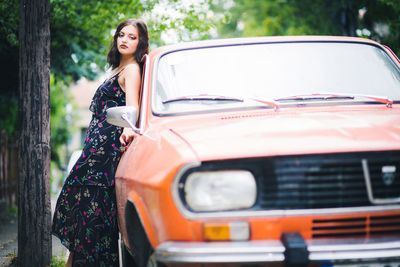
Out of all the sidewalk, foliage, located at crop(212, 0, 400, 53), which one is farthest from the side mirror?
foliage, located at crop(212, 0, 400, 53)

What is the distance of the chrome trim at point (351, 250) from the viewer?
2.53 meters

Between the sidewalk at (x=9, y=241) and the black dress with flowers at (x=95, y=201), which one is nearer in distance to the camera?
the black dress with flowers at (x=95, y=201)

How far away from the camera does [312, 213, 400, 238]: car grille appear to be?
264cm

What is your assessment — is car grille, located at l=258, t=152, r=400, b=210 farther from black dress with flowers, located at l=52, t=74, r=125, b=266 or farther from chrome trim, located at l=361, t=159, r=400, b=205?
black dress with flowers, located at l=52, t=74, r=125, b=266

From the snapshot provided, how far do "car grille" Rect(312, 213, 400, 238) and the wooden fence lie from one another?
9224 mm

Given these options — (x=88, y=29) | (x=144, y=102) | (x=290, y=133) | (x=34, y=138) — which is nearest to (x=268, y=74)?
(x=144, y=102)

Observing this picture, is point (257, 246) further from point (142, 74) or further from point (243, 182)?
point (142, 74)

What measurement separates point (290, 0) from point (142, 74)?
34.5 ft

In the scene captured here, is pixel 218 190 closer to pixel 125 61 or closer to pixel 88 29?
pixel 125 61

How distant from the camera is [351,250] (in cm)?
255

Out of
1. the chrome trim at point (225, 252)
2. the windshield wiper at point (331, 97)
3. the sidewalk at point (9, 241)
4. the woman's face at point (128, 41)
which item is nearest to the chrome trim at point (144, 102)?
the woman's face at point (128, 41)

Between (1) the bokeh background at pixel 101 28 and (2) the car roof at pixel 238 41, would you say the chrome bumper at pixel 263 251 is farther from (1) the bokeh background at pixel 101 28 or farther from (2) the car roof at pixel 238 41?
(1) the bokeh background at pixel 101 28

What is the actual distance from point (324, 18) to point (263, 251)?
11.0 meters

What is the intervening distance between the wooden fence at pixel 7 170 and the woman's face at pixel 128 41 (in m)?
7.05
